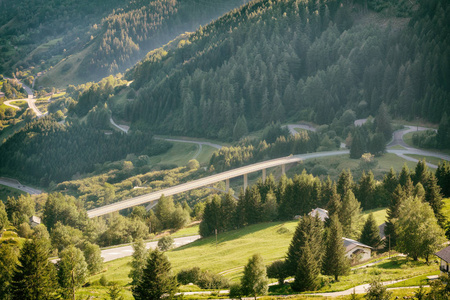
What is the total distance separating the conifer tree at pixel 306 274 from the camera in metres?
51.3

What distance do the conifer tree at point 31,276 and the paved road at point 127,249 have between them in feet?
103

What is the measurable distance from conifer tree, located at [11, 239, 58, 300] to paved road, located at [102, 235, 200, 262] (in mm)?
31270

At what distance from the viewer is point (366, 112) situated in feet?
532

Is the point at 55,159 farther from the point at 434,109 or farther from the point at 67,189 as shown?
the point at 434,109

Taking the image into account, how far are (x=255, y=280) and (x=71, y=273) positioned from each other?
19364mm

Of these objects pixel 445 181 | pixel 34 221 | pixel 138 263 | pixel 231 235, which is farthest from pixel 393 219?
pixel 34 221

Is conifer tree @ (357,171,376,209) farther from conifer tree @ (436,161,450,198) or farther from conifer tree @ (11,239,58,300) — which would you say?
conifer tree @ (11,239,58,300)

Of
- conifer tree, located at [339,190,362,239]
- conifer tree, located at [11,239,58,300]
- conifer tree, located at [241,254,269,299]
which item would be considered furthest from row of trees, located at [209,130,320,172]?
conifer tree, located at [11,239,58,300]

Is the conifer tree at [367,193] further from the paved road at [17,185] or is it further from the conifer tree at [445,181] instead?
the paved road at [17,185]

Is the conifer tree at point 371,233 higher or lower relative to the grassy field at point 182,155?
lower

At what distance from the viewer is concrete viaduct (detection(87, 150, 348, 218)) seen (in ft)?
337

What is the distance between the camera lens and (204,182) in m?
116

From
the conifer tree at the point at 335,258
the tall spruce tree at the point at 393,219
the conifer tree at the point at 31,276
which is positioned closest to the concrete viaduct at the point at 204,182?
the tall spruce tree at the point at 393,219

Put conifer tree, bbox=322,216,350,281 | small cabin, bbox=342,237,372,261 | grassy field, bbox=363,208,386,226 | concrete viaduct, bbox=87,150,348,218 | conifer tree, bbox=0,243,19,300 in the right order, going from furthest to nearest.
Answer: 1. concrete viaduct, bbox=87,150,348,218
2. grassy field, bbox=363,208,386,226
3. small cabin, bbox=342,237,372,261
4. conifer tree, bbox=322,216,350,281
5. conifer tree, bbox=0,243,19,300
